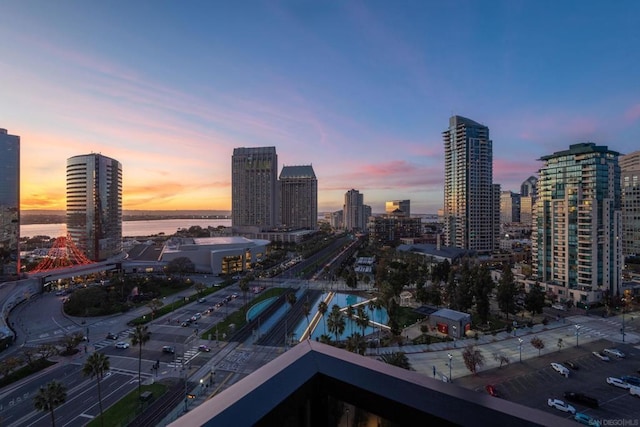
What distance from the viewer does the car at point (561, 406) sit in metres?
23.8

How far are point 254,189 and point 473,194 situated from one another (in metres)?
86.4

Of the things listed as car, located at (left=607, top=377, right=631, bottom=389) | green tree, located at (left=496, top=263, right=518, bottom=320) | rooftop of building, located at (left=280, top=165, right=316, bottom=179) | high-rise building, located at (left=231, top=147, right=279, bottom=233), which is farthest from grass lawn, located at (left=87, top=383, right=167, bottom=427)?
rooftop of building, located at (left=280, top=165, right=316, bottom=179)

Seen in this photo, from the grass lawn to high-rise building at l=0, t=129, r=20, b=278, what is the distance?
4848 centimetres

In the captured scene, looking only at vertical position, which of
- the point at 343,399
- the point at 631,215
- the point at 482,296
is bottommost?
the point at 482,296

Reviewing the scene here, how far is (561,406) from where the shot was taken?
2406 centimetres

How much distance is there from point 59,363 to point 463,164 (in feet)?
312

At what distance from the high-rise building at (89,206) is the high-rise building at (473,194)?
294ft

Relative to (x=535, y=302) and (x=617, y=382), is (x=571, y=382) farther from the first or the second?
(x=535, y=302)

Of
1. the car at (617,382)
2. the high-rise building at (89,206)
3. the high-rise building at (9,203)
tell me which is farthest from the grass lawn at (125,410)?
the high-rise building at (89,206)

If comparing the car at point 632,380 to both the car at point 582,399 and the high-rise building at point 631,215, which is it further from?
the high-rise building at point 631,215

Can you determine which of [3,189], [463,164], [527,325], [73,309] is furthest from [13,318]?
[463,164]

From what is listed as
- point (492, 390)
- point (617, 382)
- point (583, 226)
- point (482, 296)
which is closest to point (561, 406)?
point (492, 390)

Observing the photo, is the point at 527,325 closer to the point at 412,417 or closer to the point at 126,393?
the point at 126,393

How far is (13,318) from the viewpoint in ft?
153
